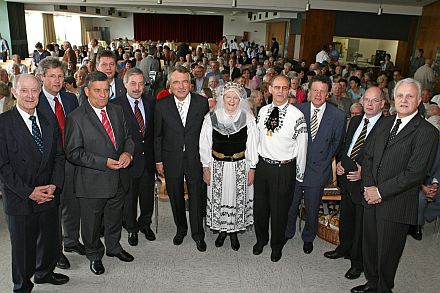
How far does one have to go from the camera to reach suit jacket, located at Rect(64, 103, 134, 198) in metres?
3.03

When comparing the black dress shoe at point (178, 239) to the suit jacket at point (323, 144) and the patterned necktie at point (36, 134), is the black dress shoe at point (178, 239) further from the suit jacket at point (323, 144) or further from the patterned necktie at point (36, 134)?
the patterned necktie at point (36, 134)

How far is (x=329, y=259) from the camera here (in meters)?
3.92

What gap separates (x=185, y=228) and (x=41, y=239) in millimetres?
1513

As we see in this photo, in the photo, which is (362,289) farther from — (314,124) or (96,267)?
(96,267)

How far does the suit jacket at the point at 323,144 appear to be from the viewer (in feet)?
Answer: 12.0

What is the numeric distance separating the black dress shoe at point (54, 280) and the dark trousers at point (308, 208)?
7.41ft

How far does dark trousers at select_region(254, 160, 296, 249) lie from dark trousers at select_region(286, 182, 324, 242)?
8.6 inches

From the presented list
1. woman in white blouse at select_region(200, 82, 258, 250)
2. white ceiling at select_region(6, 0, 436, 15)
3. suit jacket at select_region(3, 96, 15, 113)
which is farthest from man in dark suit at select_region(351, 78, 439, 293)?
white ceiling at select_region(6, 0, 436, 15)

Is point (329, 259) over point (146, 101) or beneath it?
beneath

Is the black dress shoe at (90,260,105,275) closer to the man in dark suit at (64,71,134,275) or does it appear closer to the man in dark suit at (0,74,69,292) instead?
the man in dark suit at (64,71,134,275)

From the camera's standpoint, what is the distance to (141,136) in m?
3.70

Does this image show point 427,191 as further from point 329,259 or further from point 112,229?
point 112,229

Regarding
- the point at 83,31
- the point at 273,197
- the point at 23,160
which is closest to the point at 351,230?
the point at 273,197

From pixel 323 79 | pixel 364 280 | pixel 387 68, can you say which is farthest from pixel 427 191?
pixel 387 68
